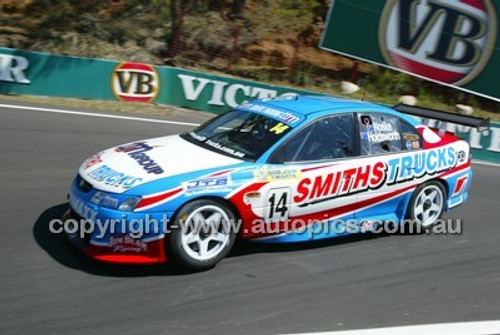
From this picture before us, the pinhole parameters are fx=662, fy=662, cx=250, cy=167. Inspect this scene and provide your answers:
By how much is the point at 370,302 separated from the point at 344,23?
12173 millimetres

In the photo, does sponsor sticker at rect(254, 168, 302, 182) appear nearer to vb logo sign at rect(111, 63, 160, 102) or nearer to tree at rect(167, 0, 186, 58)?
vb logo sign at rect(111, 63, 160, 102)

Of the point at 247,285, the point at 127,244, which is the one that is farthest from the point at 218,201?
the point at 127,244

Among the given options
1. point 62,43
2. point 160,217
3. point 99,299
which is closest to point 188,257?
point 160,217

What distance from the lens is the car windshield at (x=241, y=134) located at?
257 inches

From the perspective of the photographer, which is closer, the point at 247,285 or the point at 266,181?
the point at 247,285

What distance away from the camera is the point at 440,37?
16656 millimetres

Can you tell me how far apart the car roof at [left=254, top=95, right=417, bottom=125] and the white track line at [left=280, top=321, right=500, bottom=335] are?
2.41 m

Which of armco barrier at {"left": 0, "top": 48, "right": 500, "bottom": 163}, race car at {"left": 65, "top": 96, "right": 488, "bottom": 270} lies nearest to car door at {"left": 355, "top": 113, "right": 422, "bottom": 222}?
race car at {"left": 65, "top": 96, "right": 488, "bottom": 270}

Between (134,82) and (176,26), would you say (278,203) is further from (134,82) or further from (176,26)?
(176,26)

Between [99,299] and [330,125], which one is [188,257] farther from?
[330,125]

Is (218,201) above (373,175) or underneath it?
underneath

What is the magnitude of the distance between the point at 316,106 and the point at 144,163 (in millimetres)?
2021

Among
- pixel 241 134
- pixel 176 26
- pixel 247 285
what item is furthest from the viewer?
pixel 176 26

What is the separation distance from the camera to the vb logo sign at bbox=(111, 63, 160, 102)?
13602 mm
